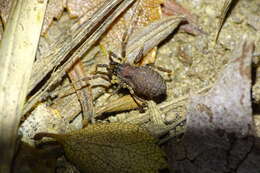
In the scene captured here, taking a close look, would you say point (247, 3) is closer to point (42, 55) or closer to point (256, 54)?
point (256, 54)

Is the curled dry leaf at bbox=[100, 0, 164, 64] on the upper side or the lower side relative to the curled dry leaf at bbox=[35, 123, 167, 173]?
upper

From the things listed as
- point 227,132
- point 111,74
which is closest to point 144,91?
point 111,74

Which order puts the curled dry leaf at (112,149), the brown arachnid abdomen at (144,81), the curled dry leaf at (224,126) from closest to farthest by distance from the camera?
the curled dry leaf at (224,126) → the curled dry leaf at (112,149) → the brown arachnid abdomen at (144,81)

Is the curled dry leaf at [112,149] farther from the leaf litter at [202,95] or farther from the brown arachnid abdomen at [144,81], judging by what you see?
the brown arachnid abdomen at [144,81]

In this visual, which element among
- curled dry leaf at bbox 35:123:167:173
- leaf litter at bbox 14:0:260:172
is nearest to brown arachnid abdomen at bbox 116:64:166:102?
leaf litter at bbox 14:0:260:172

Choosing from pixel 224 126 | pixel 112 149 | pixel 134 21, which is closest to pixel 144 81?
pixel 134 21

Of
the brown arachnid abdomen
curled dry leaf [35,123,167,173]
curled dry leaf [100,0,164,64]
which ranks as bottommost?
curled dry leaf [35,123,167,173]

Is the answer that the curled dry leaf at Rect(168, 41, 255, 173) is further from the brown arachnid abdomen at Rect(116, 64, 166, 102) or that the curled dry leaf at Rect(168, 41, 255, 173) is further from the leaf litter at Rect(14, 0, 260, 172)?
the brown arachnid abdomen at Rect(116, 64, 166, 102)

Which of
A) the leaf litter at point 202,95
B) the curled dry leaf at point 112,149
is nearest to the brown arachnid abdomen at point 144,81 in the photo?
the leaf litter at point 202,95
